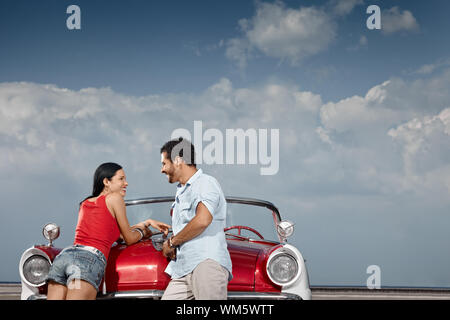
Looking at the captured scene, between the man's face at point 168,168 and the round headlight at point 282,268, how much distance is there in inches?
50.7

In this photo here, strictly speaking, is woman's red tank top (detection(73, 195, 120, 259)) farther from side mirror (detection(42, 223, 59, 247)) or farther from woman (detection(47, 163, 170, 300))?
side mirror (detection(42, 223, 59, 247))

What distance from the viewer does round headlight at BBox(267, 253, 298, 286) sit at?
375 centimetres

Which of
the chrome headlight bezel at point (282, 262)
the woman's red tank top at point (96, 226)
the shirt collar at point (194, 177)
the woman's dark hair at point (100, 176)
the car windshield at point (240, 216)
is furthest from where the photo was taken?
the car windshield at point (240, 216)

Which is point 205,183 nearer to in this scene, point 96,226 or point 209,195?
point 209,195

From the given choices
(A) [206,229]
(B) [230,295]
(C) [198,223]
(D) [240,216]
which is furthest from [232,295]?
(D) [240,216]

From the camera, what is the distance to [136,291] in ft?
11.9

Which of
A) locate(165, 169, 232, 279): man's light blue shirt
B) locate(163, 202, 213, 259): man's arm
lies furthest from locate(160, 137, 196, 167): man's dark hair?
locate(163, 202, 213, 259): man's arm

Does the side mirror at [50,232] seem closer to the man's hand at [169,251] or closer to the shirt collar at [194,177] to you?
the man's hand at [169,251]

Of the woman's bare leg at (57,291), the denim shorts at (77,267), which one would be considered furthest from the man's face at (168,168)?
the woman's bare leg at (57,291)

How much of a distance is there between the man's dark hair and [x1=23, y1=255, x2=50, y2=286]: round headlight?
6.13 feet

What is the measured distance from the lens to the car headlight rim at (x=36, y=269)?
3964mm
